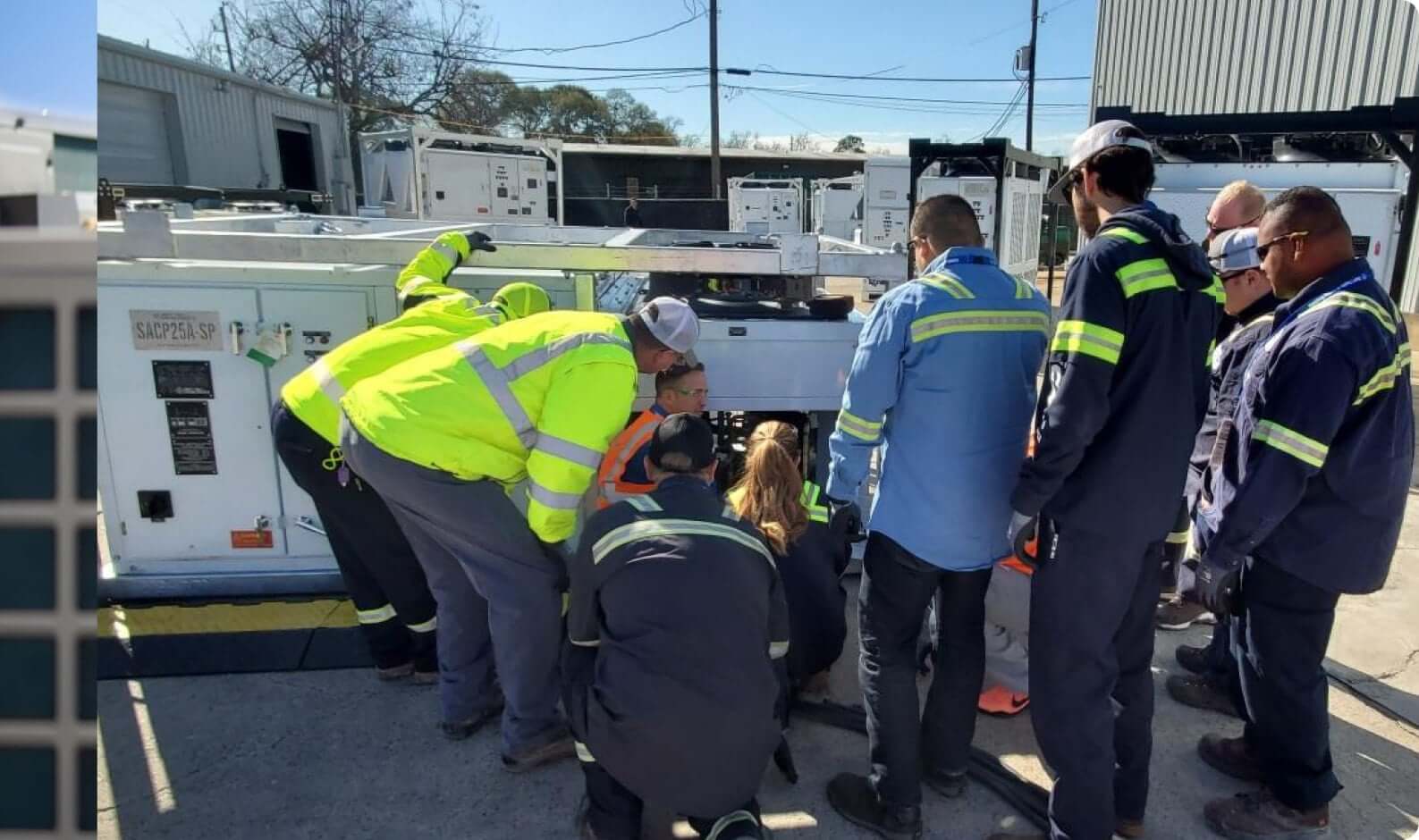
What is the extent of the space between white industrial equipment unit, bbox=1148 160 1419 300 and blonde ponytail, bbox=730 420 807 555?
5300 mm

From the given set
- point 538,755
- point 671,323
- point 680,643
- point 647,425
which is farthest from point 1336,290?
point 538,755

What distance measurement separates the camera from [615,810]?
2295 mm

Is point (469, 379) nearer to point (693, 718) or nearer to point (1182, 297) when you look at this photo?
point (693, 718)

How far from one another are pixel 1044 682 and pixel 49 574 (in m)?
2.17

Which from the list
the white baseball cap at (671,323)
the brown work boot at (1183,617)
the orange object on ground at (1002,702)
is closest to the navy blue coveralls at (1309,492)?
the orange object on ground at (1002,702)

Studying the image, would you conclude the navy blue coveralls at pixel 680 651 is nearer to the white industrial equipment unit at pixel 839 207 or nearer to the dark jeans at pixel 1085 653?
the dark jeans at pixel 1085 653

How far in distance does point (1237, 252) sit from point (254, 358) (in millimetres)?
3997

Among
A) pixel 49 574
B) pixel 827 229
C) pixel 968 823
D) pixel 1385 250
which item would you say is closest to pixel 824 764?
pixel 968 823

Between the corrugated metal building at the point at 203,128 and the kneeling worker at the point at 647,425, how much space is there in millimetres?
9829

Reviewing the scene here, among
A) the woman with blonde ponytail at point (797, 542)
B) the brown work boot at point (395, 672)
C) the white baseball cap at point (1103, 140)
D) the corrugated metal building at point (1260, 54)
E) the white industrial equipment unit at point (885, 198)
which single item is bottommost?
the brown work boot at point (395, 672)

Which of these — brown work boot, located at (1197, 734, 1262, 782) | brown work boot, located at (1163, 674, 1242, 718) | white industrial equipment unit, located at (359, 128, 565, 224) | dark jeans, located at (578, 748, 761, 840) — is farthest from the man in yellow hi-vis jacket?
white industrial equipment unit, located at (359, 128, 565, 224)

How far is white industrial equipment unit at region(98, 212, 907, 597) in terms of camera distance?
3.42m

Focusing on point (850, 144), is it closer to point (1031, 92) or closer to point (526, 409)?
point (1031, 92)

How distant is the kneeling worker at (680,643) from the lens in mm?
2008
